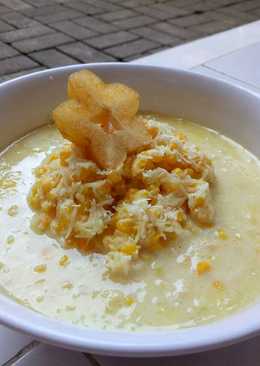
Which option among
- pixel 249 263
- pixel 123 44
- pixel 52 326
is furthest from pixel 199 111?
pixel 123 44

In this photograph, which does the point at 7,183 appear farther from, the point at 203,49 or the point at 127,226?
the point at 203,49

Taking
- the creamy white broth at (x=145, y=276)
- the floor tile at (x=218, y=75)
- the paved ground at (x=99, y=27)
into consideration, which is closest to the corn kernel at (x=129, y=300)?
the creamy white broth at (x=145, y=276)

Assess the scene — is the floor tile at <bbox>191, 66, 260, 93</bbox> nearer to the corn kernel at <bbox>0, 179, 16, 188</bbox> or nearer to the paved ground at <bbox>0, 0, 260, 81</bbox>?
the paved ground at <bbox>0, 0, 260, 81</bbox>

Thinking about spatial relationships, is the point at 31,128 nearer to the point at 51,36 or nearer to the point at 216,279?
the point at 216,279

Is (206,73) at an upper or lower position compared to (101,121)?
lower

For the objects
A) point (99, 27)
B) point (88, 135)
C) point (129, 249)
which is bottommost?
point (99, 27)

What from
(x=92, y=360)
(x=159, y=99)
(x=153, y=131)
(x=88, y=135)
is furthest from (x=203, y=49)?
(x=92, y=360)

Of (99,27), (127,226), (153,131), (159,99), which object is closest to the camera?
(127,226)
